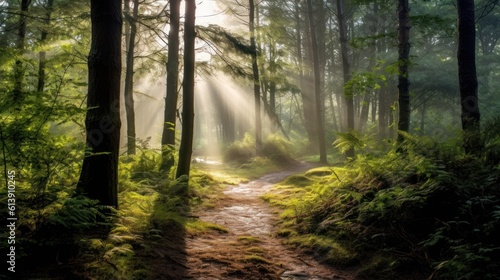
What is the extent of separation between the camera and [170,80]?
11.7m

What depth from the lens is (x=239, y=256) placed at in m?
Answer: 4.85

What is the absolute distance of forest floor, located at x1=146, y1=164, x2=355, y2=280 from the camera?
4.28 meters

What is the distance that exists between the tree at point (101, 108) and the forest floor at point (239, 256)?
→ 4.90 feet

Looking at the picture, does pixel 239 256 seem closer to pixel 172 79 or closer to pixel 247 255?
pixel 247 255

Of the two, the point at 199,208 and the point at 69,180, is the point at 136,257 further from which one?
the point at 199,208

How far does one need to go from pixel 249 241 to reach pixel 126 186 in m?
2.95

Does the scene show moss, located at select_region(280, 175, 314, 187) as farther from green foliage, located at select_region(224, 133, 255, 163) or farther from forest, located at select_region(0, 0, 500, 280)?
green foliage, located at select_region(224, 133, 255, 163)

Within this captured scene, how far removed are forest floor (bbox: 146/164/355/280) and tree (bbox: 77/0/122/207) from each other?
1.49m

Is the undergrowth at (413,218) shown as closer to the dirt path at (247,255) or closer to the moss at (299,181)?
the dirt path at (247,255)

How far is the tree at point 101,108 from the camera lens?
505 cm

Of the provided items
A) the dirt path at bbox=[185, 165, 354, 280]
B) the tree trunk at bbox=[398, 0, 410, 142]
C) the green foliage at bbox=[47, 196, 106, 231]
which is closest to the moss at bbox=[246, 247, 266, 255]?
the dirt path at bbox=[185, 165, 354, 280]

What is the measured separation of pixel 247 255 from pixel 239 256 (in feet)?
0.41

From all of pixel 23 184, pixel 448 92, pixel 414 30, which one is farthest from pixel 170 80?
pixel 414 30

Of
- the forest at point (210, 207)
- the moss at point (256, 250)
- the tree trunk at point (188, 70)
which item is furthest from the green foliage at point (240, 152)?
the moss at point (256, 250)
